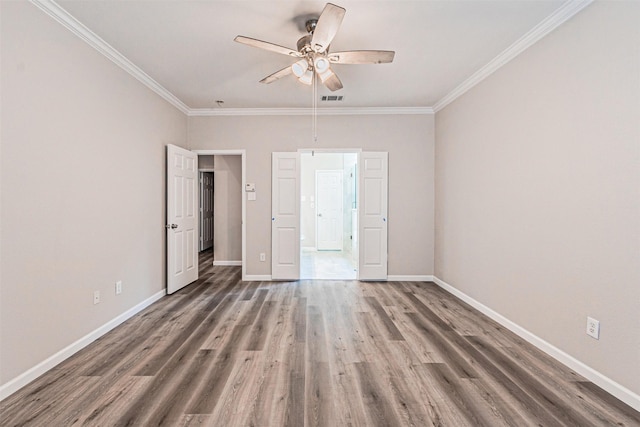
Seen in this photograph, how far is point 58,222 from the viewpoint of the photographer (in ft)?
7.35

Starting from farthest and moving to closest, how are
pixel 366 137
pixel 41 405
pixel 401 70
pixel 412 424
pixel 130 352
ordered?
pixel 366 137
pixel 401 70
pixel 130 352
pixel 41 405
pixel 412 424

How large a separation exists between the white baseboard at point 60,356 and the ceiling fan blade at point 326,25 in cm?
306

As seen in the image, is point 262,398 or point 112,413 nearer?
point 112,413

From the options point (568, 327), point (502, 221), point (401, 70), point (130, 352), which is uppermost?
point (401, 70)

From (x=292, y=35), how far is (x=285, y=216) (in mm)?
2631

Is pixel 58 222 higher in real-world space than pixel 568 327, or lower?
higher

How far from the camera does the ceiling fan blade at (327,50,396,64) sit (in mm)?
2346

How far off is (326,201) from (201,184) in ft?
10.6

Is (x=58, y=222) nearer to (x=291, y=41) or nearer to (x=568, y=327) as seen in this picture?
(x=291, y=41)

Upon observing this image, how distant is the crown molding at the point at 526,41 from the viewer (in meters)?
2.14

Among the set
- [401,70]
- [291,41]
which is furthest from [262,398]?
[401,70]

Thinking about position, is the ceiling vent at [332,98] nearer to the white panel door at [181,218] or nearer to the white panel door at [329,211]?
the white panel door at [181,218]

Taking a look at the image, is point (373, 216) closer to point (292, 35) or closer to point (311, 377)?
point (292, 35)

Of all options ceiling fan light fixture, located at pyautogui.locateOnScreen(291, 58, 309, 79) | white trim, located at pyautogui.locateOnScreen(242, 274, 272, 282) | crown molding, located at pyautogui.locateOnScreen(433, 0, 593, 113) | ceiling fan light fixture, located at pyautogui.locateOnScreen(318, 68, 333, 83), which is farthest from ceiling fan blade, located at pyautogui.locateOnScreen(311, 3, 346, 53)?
white trim, located at pyautogui.locateOnScreen(242, 274, 272, 282)
